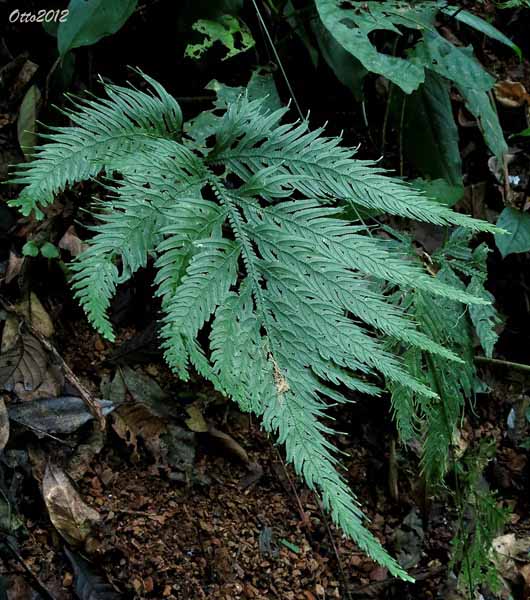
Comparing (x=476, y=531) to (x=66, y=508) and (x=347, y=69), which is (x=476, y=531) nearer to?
(x=66, y=508)

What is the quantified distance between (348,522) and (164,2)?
1816mm

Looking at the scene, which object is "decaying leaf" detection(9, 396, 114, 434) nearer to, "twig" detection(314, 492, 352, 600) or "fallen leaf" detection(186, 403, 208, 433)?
"fallen leaf" detection(186, 403, 208, 433)

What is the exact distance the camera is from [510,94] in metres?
2.76

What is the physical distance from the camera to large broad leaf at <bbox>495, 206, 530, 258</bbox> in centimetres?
230

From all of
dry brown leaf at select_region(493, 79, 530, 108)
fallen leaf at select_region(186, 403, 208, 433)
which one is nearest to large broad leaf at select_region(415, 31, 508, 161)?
dry brown leaf at select_region(493, 79, 530, 108)

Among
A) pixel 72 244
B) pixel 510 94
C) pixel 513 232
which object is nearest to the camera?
pixel 72 244

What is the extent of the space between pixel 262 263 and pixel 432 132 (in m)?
1.15

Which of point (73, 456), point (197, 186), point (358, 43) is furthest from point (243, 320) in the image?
point (358, 43)

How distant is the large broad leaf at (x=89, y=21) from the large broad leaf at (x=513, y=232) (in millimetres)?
1419

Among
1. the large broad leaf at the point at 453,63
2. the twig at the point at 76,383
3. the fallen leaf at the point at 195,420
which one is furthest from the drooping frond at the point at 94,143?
the large broad leaf at the point at 453,63

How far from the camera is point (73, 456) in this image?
5.54 ft

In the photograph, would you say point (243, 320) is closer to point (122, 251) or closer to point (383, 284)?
point (122, 251)

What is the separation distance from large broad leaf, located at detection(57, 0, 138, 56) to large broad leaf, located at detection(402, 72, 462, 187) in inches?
37.3

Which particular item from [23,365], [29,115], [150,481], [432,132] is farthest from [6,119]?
[432,132]
